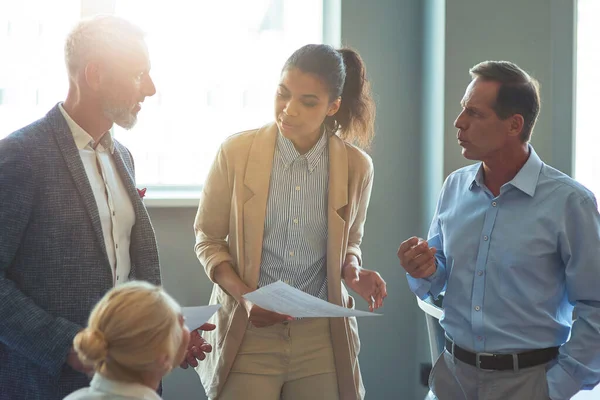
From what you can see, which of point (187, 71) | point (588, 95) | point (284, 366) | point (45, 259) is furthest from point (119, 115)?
point (588, 95)

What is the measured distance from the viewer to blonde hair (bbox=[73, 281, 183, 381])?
4.29 ft

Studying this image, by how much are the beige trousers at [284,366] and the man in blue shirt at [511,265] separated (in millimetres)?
327

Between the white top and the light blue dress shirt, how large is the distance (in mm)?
933

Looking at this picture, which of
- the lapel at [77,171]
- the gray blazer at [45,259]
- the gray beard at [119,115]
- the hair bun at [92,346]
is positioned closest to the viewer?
the hair bun at [92,346]

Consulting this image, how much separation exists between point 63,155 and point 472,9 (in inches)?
76.4

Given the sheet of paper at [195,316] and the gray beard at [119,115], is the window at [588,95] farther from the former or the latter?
the gray beard at [119,115]

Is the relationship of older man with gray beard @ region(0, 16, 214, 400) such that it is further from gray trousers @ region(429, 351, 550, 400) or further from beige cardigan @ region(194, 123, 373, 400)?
gray trousers @ region(429, 351, 550, 400)

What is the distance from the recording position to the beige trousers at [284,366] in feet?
6.57

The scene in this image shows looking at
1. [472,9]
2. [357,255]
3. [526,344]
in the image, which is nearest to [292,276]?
[357,255]

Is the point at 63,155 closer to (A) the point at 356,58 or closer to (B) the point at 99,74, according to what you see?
(B) the point at 99,74

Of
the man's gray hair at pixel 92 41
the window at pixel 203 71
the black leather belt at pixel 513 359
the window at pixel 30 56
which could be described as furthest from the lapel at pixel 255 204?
the window at pixel 30 56

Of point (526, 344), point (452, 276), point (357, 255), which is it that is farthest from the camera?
point (357, 255)

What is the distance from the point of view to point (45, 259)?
5.23 feet

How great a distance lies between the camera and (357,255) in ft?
7.27
